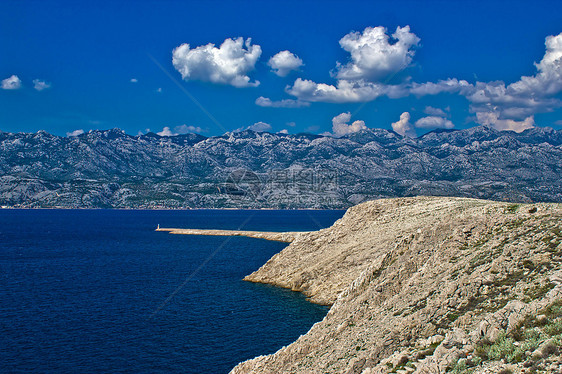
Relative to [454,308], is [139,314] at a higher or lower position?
lower

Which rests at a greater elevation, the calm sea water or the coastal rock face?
the coastal rock face

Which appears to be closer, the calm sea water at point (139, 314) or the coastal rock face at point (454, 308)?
the coastal rock face at point (454, 308)

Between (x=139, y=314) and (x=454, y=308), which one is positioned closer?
(x=454, y=308)

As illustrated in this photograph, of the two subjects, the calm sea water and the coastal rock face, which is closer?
the coastal rock face

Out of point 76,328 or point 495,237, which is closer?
point 495,237

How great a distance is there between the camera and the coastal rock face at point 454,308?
22531 mm

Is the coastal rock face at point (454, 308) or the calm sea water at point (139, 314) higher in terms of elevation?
the coastal rock face at point (454, 308)

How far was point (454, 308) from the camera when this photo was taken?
29.6 metres

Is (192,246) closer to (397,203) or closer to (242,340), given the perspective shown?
(397,203)

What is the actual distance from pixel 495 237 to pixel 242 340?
31.5 meters

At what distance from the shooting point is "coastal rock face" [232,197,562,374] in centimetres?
2253

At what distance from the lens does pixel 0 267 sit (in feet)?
344

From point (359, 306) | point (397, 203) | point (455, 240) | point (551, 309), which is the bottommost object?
point (359, 306)

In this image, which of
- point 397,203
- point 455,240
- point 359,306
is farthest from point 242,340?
point 397,203
